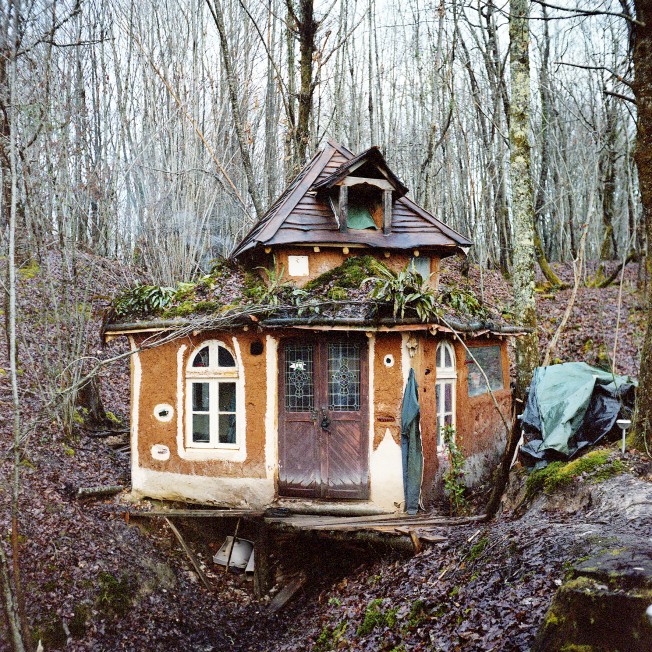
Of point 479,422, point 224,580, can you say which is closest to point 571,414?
point 479,422

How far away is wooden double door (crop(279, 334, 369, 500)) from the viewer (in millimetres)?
9414

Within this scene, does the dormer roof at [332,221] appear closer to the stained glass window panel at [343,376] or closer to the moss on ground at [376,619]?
the stained glass window panel at [343,376]

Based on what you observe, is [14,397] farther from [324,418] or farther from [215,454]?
[324,418]

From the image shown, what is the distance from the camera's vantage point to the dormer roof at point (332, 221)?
10141 mm

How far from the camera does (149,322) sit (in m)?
9.67

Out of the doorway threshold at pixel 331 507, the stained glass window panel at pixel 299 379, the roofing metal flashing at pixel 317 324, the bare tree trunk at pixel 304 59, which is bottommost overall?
the doorway threshold at pixel 331 507

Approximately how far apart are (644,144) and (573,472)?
394 centimetres

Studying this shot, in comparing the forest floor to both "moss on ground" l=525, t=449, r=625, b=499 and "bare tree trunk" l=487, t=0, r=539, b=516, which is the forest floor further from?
"bare tree trunk" l=487, t=0, r=539, b=516

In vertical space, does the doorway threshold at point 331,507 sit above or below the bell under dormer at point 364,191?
below

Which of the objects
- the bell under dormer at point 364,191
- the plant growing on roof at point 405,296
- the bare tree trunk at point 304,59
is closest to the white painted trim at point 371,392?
the plant growing on roof at point 405,296

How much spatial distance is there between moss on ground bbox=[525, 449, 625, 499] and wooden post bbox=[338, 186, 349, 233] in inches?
201

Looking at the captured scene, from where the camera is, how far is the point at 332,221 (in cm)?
1060

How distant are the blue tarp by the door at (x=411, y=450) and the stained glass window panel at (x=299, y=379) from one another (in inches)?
61.0

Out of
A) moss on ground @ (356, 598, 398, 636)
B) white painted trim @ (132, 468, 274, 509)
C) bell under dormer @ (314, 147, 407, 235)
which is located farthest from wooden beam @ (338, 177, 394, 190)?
moss on ground @ (356, 598, 398, 636)
